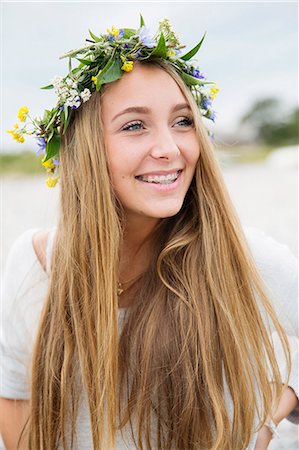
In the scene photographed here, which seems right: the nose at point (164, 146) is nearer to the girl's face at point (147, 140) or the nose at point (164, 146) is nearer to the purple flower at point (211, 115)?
the girl's face at point (147, 140)

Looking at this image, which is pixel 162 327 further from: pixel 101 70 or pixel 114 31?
pixel 114 31

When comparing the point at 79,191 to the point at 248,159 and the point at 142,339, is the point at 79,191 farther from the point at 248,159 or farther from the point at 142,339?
the point at 248,159

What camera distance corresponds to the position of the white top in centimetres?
271

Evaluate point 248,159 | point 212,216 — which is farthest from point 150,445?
point 248,159

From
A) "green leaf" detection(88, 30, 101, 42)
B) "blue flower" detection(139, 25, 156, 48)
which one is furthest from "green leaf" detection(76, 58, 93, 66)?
"blue flower" detection(139, 25, 156, 48)

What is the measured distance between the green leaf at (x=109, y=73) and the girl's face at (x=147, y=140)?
0.11 ft

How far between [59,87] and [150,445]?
1436mm

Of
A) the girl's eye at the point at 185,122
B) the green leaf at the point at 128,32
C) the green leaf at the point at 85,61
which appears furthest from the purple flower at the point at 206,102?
the green leaf at the point at 85,61

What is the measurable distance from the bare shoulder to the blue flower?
0.97 meters

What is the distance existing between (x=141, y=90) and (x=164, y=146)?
221 millimetres

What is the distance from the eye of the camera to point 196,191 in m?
2.63

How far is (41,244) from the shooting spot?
9.66ft

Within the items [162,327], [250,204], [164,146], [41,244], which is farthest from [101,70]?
[250,204]

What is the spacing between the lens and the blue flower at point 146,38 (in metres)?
2.47
